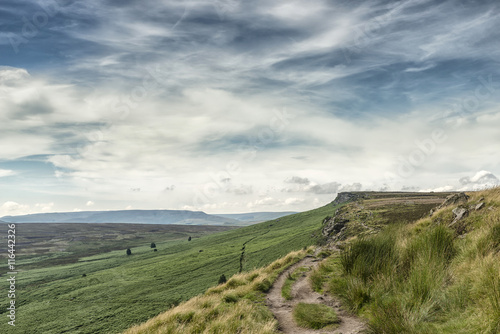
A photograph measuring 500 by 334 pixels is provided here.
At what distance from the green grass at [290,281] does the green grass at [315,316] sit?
297cm

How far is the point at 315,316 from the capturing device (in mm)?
9852

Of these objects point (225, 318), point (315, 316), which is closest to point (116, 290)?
point (225, 318)

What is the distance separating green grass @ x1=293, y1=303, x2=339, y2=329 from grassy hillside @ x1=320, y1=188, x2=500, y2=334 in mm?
932

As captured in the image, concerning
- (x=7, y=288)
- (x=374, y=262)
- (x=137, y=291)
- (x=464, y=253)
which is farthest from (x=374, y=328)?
(x=7, y=288)

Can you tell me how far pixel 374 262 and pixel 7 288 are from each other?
14633 cm

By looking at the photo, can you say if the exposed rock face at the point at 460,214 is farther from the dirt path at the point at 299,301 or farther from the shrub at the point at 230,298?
the shrub at the point at 230,298

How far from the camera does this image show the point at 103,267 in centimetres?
13250

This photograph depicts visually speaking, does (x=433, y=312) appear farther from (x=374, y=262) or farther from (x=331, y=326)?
(x=374, y=262)

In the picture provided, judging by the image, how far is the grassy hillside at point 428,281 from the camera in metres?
6.48

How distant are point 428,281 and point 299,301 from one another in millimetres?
6439

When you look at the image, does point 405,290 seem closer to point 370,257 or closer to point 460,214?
point 370,257

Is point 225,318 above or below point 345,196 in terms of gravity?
above

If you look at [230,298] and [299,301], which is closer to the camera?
[299,301]

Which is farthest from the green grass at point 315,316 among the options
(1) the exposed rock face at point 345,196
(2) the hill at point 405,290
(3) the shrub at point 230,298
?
(1) the exposed rock face at point 345,196
